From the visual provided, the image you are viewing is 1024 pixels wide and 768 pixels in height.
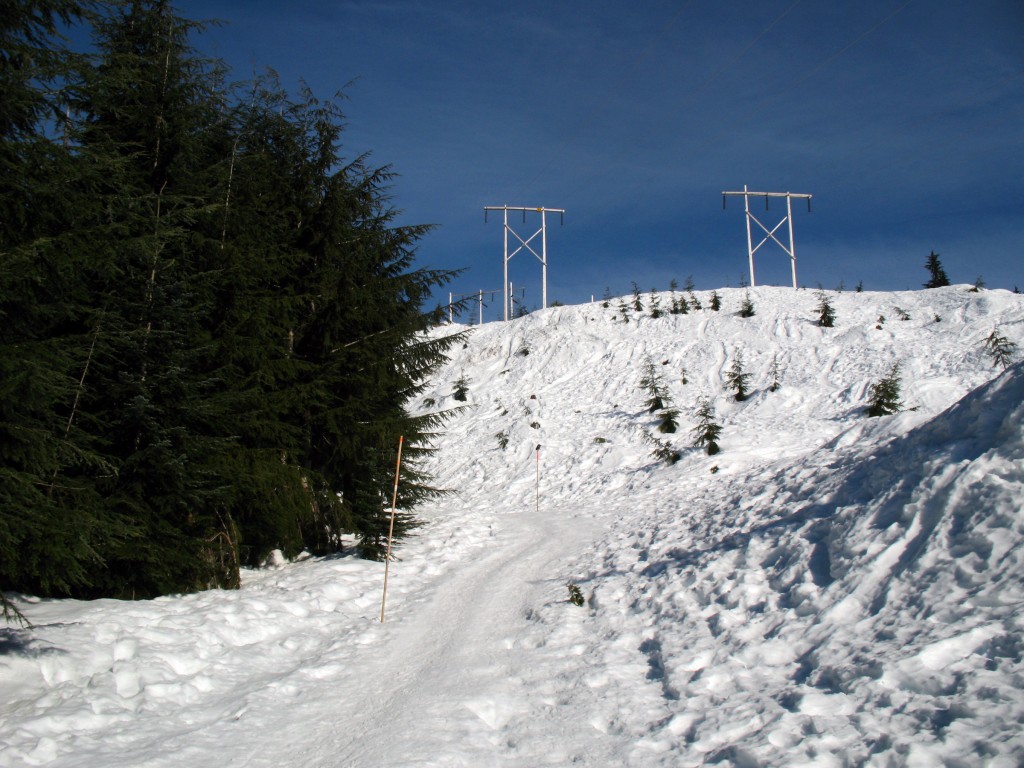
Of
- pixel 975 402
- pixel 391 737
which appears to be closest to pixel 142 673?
pixel 391 737

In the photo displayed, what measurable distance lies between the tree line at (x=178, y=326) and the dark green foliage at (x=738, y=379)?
1530 cm

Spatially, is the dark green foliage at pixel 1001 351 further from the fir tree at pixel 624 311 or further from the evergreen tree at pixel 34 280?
the evergreen tree at pixel 34 280

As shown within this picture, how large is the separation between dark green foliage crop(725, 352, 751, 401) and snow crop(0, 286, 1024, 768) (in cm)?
1090

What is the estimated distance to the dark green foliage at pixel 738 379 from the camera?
2403cm

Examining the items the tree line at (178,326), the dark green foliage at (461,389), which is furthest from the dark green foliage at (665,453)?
the dark green foliage at (461,389)

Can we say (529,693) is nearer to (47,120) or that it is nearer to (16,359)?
(16,359)

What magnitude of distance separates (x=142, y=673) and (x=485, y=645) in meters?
3.77

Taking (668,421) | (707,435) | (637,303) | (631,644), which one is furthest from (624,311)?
(631,644)

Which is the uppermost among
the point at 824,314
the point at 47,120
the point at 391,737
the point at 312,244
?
the point at 824,314

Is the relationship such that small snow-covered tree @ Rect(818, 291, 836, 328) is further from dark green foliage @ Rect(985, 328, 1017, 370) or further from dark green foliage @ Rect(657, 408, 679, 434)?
dark green foliage @ Rect(657, 408, 679, 434)

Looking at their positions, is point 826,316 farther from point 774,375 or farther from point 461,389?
point 461,389

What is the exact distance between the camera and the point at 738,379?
2414 cm

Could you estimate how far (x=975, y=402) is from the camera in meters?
7.04

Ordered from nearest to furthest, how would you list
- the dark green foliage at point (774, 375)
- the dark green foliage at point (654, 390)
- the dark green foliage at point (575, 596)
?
the dark green foliage at point (575, 596) < the dark green foliage at point (774, 375) < the dark green foliage at point (654, 390)
